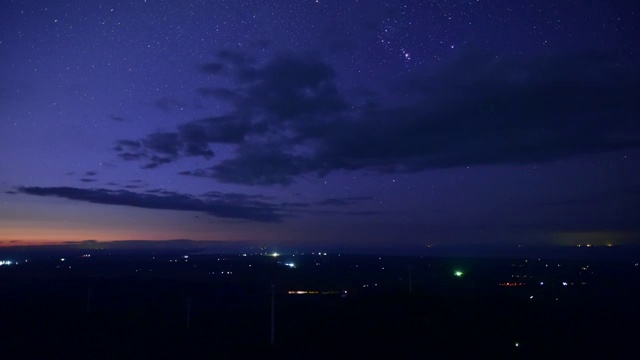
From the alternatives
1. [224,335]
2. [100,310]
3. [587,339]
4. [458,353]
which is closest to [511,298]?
[587,339]

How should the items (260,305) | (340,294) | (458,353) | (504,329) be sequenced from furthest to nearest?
(340,294)
(260,305)
(504,329)
(458,353)

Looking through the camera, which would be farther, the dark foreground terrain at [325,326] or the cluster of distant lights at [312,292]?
the cluster of distant lights at [312,292]

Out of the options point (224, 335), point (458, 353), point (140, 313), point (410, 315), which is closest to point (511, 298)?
point (410, 315)

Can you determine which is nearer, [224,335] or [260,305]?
[224,335]

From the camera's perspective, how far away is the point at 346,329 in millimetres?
25078

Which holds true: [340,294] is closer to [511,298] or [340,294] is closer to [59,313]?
[511,298]

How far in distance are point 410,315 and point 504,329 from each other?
221 inches

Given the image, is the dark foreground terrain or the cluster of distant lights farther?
the cluster of distant lights

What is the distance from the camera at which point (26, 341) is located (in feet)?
75.7

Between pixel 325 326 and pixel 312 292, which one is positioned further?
pixel 312 292

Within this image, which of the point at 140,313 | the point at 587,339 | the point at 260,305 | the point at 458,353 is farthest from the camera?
the point at 260,305

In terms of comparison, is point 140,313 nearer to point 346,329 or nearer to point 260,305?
point 260,305

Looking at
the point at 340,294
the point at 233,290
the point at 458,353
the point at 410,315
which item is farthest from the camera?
the point at 233,290

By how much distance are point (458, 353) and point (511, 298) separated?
19.5m
